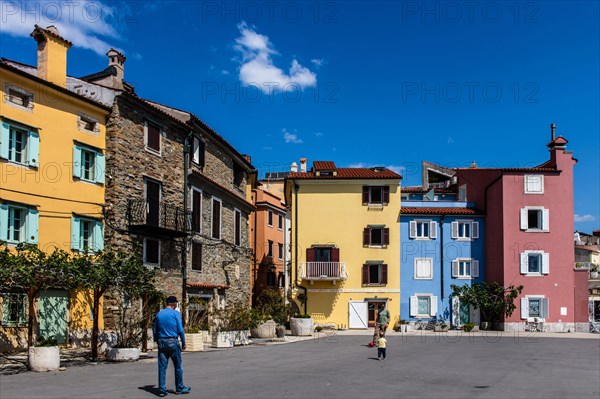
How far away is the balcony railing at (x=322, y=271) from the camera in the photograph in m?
42.1

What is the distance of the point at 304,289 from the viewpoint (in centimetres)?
4262

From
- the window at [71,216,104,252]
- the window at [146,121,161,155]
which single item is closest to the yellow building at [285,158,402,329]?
the window at [146,121,161,155]

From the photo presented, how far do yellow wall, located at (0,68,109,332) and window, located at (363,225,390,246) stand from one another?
76.9ft

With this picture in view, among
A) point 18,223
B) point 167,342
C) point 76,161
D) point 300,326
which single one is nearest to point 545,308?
point 300,326

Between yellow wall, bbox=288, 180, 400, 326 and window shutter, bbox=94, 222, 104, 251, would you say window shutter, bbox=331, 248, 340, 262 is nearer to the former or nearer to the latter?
yellow wall, bbox=288, 180, 400, 326

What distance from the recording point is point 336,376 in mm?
15328

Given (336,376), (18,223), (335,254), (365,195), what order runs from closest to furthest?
(336,376) < (18,223) < (335,254) < (365,195)

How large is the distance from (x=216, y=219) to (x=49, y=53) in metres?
12.7

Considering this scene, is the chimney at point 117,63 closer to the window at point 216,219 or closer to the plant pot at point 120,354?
the window at point 216,219

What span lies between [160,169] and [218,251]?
7573 mm

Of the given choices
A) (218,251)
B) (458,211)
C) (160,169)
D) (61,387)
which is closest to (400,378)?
(61,387)

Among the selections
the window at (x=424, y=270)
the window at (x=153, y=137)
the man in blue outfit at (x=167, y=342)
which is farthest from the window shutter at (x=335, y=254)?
the man in blue outfit at (x=167, y=342)

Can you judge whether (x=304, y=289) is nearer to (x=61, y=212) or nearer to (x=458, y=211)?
(x=458, y=211)

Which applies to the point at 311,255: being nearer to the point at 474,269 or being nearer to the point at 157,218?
the point at 474,269
